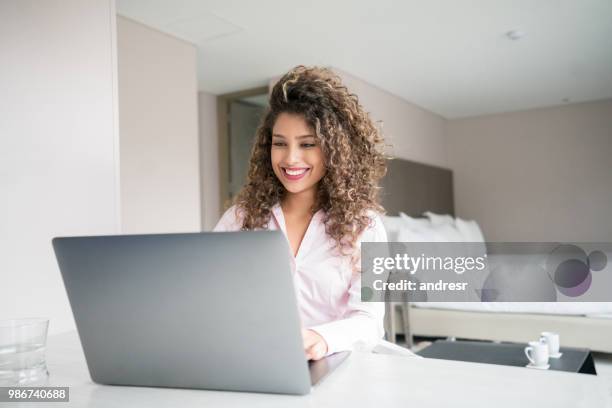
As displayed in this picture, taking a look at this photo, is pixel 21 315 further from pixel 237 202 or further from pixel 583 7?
pixel 583 7

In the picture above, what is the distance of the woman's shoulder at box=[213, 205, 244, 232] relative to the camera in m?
1.51

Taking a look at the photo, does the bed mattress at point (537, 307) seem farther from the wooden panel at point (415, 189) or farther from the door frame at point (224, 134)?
the door frame at point (224, 134)

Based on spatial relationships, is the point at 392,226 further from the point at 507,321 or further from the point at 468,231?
the point at 468,231

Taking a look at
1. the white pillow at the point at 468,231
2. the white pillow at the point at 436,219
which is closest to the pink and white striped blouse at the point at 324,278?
the white pillow at the point at 468,231

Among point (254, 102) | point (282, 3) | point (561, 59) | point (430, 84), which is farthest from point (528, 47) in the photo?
point (254, 102)

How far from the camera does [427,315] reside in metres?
3.59

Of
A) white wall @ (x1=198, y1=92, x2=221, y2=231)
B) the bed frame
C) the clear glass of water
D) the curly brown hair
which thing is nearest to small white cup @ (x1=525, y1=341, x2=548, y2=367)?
the bed frame

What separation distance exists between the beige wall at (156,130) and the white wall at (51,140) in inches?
71.2

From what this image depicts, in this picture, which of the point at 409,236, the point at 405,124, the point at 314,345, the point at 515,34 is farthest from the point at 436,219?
the point at 314,345

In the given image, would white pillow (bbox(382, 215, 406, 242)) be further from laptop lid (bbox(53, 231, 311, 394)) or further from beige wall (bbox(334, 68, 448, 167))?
laptop lid (bbox(53, 231, 311, 394))

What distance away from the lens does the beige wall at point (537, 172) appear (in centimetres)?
636

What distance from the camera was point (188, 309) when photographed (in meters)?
0.72

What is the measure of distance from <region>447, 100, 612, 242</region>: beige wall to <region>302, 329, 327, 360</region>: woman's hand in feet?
21.0

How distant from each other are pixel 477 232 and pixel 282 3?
386 centimetres
